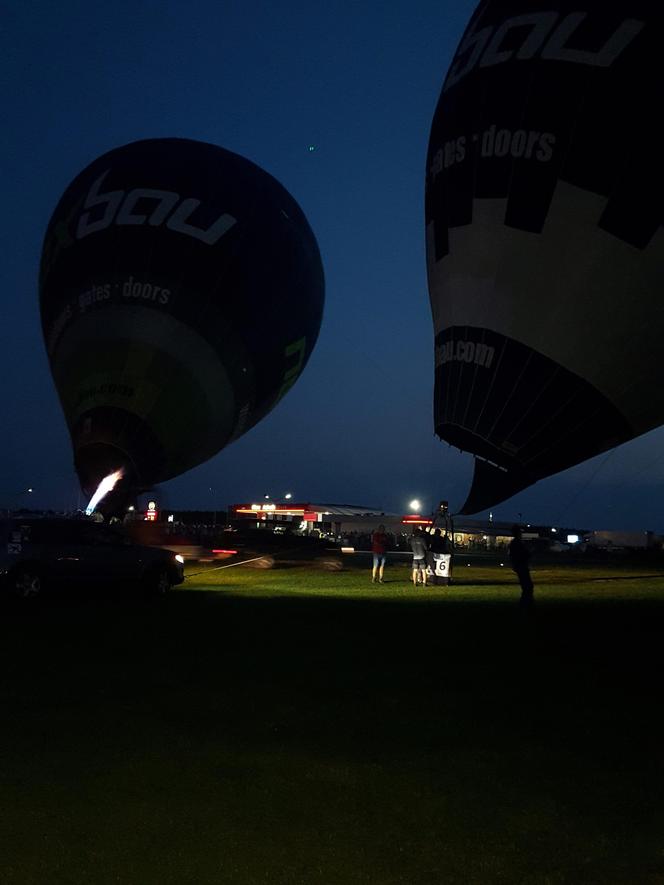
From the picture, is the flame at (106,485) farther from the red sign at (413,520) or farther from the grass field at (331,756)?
the red sign at (413,520)

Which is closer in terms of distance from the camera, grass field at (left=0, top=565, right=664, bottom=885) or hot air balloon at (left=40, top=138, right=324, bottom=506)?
grass field at (left=0, top=565, right=664, bottom=885)

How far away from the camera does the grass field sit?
4680mm

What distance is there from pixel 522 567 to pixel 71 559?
27.5ft

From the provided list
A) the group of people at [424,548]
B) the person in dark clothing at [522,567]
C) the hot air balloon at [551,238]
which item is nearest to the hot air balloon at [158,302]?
the group of people at [424,548]

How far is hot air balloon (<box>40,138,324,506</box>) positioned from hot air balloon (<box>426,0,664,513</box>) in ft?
33.3

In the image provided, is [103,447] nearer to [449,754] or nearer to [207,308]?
[207,308]

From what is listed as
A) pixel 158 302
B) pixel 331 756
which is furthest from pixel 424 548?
pixel 331 756

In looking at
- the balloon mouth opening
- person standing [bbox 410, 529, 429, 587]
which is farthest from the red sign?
person standing [bbox 410, 529, 429, 587]

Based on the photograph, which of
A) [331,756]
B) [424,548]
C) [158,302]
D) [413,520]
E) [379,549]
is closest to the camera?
[331,756]

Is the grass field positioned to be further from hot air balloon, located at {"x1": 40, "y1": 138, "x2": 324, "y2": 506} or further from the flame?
hot air balloon, located at {"x1": 40, "y1": 138, "x2": 324, "y2": 506}

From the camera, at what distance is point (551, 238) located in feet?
52.2

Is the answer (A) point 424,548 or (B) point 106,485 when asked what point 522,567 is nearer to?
(A) point 424,548

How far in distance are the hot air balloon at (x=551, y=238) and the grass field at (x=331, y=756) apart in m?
4.74

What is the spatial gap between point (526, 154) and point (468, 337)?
3.42 meters
